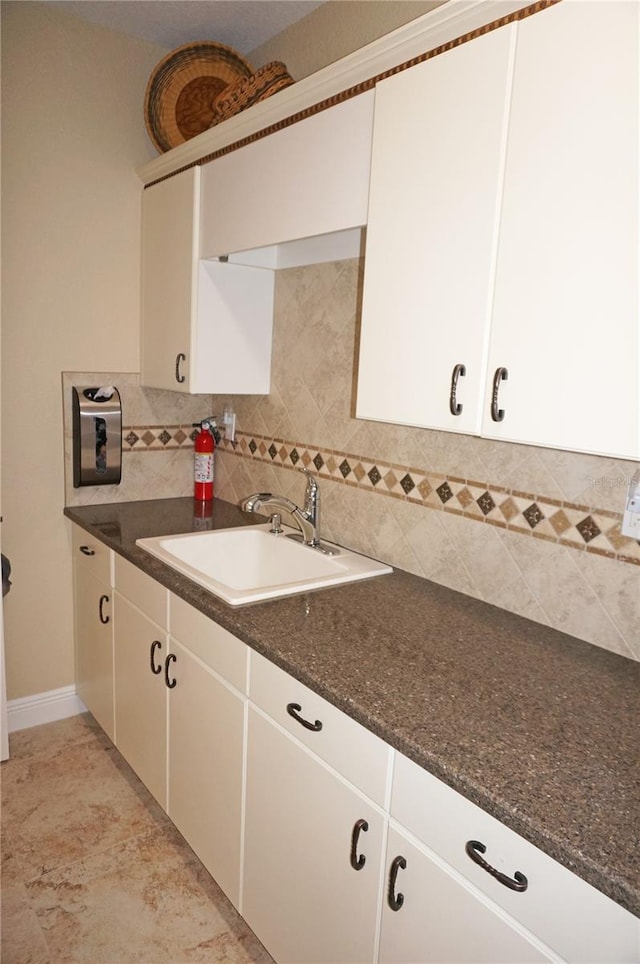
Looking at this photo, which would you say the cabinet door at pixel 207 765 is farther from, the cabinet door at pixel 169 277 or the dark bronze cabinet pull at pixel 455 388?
the cabinet door at pixel 169 277

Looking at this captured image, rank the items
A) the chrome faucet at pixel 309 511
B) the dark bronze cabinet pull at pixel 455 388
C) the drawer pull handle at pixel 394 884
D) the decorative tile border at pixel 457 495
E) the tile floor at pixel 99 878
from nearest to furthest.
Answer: the drawer pull handle at pixel 394 884
the dark bronze cabinet pull at pixel 455 388
the decorative tile border at pixel 457 495
the tile floor at pixel 99 878
the chrome faucet at pixel 309 511

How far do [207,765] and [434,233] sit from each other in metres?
1.44

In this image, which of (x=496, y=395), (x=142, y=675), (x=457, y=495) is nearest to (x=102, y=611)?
(x=142, y=675)

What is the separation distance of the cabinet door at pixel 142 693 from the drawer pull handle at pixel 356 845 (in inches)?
32.6

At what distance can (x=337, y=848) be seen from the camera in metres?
1.30

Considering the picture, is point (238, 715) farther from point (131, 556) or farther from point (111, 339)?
point (111, 339)

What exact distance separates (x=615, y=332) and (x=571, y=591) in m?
0.68

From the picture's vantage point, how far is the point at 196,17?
225 cm

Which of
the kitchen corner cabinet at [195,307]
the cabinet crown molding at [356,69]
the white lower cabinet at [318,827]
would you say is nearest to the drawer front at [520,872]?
the white lower cabinet at [318,827]

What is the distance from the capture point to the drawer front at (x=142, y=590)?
6.24 ft

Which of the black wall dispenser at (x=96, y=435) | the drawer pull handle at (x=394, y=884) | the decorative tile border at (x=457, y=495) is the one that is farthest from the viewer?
the black wall dispenser at (x=96, y=435)

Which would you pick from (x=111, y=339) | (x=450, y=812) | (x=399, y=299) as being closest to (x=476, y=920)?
(x=450, y=812)

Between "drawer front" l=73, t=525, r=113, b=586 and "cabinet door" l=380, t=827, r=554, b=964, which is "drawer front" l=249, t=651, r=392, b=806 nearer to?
"cabinet door" l=380, t=827, r=554, b=964

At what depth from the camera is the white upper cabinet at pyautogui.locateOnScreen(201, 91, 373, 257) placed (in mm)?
1553
